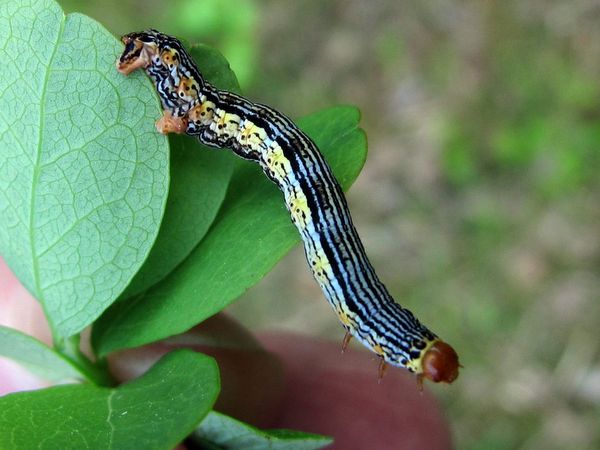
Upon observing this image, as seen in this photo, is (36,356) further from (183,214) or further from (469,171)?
(469,171)

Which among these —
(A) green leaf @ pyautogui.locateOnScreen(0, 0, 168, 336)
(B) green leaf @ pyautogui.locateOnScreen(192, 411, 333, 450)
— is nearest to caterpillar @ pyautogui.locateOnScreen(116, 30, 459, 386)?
(A) green leaf @ pyautogui.locateOnScreen(0, 0, 168, 336)

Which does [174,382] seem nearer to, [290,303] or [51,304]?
[51,304]

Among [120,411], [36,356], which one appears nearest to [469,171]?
[36,356]

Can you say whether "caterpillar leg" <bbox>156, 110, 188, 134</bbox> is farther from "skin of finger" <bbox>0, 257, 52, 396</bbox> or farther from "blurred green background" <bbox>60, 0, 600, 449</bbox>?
"blurred green background" <bbox>60, 0, 600, 449</bbox>

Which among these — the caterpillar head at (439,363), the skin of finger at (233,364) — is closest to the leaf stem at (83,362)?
the skin of finger at (233,364)

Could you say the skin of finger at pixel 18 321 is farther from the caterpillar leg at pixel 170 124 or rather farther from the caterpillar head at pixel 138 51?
the caterpillar head at pixel 138 51
